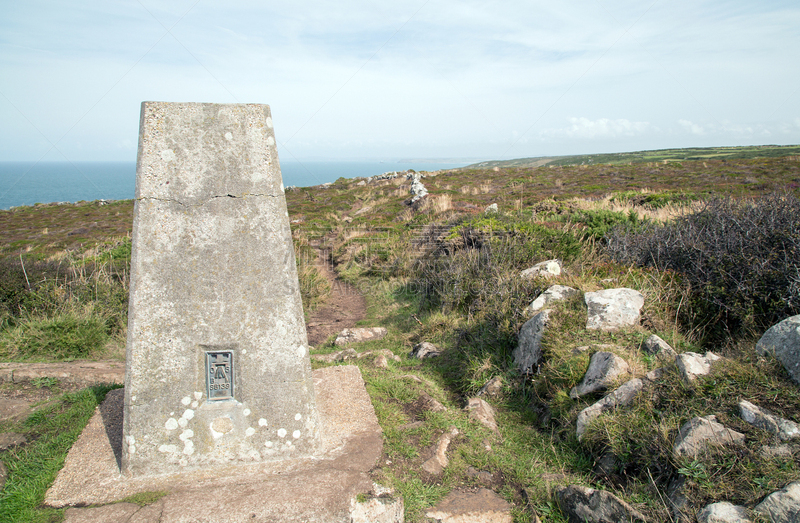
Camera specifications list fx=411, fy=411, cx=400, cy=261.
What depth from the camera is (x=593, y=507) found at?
2627 mm

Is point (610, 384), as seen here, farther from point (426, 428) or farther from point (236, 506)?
point (236, 506)

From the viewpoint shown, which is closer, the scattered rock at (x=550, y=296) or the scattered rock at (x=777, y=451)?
the scattered rock at (x=777, y=451)

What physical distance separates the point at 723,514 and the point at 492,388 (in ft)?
8.21

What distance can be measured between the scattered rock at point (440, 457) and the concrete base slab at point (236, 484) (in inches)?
15.0

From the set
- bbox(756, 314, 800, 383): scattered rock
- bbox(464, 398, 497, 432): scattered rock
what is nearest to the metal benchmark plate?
bbox(464, 398, 497, 432): scattered rock

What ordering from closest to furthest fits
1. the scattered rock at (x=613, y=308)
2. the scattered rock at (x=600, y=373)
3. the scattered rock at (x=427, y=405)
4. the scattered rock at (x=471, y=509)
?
the scattered rock at (x=471, y=509), the scattered rock at (x=600, y=373), the scattered rock at (x=427, y=405), the scattered rock at (x=613, y=308)

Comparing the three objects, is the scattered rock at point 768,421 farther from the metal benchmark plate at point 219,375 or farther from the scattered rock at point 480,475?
the metal benchmark plate at point 219,375

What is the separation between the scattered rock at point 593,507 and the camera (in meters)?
2.51

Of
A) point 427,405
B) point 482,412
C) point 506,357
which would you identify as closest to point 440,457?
point 427,405

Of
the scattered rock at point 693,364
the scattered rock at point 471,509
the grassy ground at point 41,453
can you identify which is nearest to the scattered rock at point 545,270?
the scattered rock at point 693,364

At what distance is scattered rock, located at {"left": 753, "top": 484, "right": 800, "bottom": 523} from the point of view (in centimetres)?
210

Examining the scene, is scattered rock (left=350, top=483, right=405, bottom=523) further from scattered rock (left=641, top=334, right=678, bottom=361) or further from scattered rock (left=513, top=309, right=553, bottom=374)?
scattered rock (left=641, top=334, right=678, bottom=361)

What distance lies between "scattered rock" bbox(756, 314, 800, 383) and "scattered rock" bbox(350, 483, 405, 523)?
2.95 meters

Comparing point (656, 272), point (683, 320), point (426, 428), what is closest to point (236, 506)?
point (426, 428)
